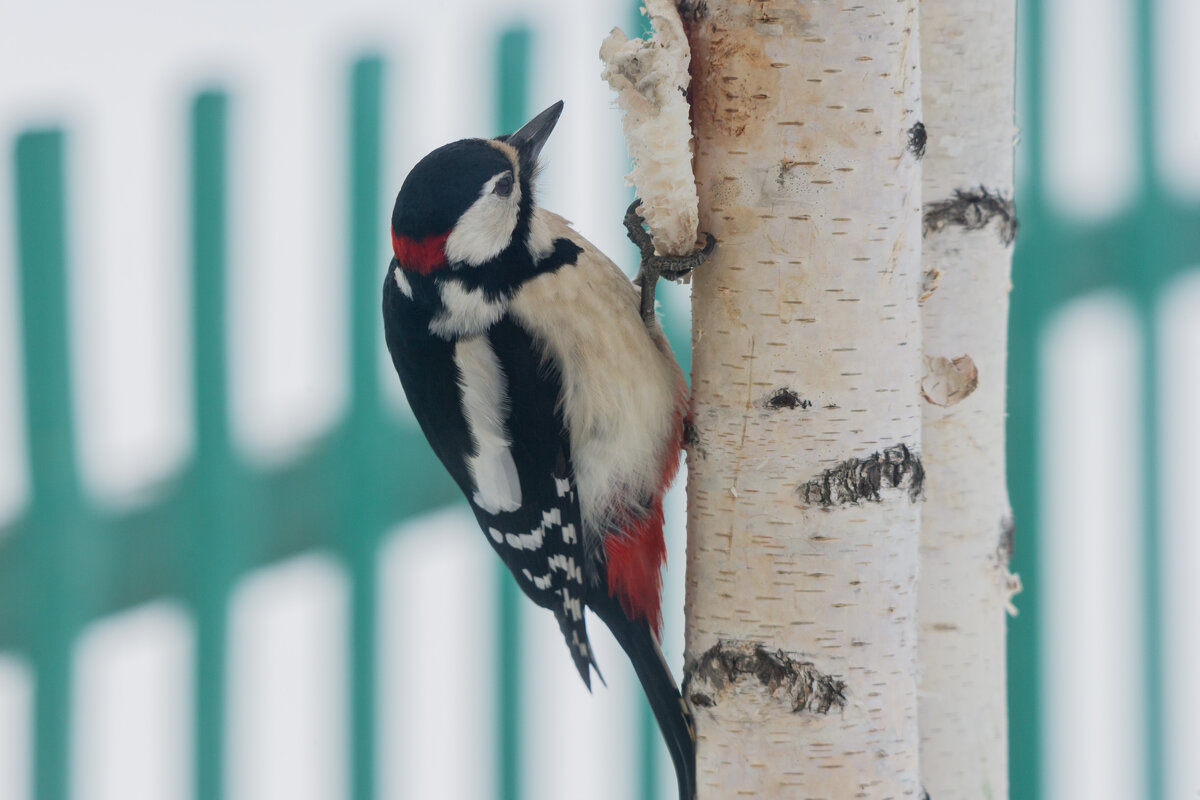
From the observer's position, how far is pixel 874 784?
4.00 feet

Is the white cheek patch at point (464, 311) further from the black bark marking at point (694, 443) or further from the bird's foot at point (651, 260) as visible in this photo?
the black bark marking at point (694, 443)

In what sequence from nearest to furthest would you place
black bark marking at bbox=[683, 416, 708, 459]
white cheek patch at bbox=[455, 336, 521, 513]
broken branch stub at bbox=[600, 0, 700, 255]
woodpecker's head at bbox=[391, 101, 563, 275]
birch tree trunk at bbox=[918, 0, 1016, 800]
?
broken branch stub at bbox=[600, 0, 700, 255], black bark marking at bbox=[683, 416, 708, 459], birch tree trunk at bbox=[918, 0, 1016, 800], woodpecker's head at bbox=[391, 101, 563, 275], white cheek patch at bbox=[455, 336, 521, 513]

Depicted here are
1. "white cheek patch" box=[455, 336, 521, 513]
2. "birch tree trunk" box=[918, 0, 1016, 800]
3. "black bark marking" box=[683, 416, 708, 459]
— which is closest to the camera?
"black bark marking" box=[683, 416, 708, 459]

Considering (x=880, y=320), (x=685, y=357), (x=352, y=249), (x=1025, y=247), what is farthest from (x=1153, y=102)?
(x=880, y=320)

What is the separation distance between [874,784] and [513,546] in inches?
28.1

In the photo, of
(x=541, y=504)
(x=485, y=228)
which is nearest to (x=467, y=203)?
(x=485, y=228)

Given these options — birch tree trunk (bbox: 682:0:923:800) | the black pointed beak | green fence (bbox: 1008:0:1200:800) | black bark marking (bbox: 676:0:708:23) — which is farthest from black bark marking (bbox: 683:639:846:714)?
green fence (bbox: 1008:0:1200:800)

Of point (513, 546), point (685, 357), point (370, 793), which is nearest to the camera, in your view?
point (513, 546)

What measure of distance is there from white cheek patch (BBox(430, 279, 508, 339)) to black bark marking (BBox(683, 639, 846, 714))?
600 millimetres

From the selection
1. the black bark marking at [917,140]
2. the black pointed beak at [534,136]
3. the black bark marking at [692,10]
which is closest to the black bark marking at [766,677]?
the black bark marking at [917,140]

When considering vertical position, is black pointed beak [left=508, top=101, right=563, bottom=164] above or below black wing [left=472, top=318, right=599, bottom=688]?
above

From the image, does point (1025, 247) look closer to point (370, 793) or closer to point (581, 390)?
point (581, 390)

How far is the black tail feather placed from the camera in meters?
1.51

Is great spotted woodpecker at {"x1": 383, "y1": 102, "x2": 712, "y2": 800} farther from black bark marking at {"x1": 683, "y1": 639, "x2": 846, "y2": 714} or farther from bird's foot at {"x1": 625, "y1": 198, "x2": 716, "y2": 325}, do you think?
black bark marking at {"x1": 683, "y1": 639, "x2": 846, "y2": 714}
